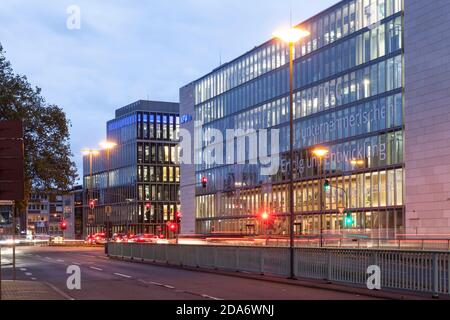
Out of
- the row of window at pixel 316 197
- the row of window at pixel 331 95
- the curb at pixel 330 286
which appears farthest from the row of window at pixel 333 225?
the curb at pixel 330 286

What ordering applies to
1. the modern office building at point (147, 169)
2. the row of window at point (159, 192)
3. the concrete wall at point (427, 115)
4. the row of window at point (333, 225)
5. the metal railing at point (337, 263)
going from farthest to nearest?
1. the row of window at point (159, 192)
2. the modern office building at point (147, 169)
3. the row of window at point (333, 225)
4. the concrete wall at point (427, 115)
5. the metal railing at point (337, 263)

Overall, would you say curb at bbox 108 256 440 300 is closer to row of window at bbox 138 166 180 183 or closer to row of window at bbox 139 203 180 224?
row of window at bbox 139 203 180 224

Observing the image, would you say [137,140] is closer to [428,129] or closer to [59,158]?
[428,129]

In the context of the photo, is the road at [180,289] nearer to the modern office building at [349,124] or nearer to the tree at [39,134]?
the tree at [39,134]

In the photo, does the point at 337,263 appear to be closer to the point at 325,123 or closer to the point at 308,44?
the point at 325,123

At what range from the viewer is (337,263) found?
21.6 meters

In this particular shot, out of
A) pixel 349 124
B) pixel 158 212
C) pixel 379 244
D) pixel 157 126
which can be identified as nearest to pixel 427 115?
pixel 349 124

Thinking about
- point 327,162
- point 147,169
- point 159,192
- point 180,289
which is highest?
point 147,169

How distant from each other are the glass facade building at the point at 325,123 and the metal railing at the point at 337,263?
3495cm

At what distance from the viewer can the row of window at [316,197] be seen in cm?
6575

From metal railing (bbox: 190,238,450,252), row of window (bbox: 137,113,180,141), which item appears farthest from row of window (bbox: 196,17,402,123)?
row of window (bbox: 137,113,180,141)

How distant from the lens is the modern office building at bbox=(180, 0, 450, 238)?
61344 mm

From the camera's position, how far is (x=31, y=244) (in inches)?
3814

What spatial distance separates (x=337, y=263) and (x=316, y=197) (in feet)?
179
